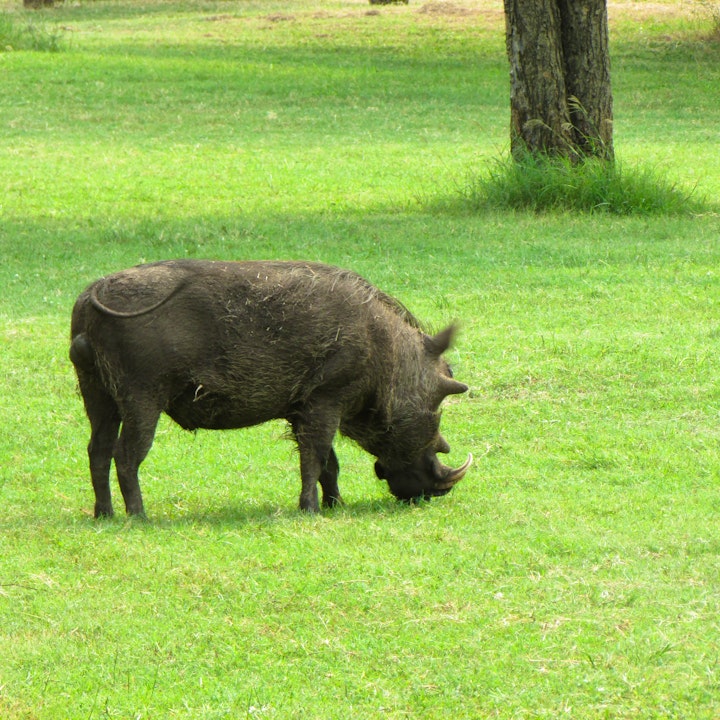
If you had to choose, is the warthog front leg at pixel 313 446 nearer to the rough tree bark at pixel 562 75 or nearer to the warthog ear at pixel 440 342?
the warthog ear at pixel 440 342

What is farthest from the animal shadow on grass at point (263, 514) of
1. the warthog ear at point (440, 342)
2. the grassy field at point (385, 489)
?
the warthog ear at point (440, 342)

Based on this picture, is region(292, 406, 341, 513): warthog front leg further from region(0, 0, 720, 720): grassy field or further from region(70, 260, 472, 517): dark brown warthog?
region(0, 0, 720, 720): grassy field

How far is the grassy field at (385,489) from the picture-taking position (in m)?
4.69

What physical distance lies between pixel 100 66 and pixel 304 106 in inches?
200

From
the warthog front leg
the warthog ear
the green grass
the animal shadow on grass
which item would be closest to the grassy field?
the animal shadow on grass

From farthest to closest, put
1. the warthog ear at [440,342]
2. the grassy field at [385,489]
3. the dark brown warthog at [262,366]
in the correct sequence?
the warthog ear at [440,342]
the dark brown warthog at [262,366]
the grassy field at [385,489]

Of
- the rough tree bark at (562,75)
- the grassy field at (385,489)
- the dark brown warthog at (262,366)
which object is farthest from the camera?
the rough tree bark at (562,75)

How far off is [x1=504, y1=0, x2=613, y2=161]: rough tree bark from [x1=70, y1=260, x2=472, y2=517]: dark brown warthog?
834cm

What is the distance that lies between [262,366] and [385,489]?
1.31m

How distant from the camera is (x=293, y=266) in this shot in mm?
A: 6891

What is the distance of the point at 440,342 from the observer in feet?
23.1

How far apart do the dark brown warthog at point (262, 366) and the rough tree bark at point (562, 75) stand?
8.34m

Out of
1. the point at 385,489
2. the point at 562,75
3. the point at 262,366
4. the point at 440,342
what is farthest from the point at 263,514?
the point at 562,75

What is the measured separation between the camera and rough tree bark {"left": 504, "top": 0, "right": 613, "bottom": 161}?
48.2 ft
